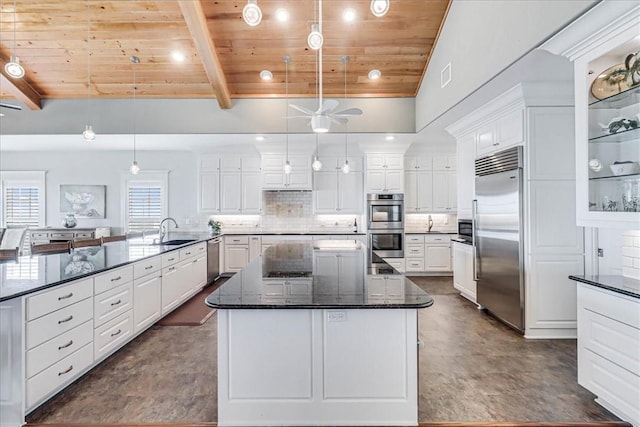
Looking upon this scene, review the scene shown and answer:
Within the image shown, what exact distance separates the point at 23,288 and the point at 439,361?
10.4 feet

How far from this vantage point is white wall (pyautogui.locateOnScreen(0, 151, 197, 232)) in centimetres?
689

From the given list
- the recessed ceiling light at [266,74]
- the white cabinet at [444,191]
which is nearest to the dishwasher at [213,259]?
the recessed ceiling light at [266,74]

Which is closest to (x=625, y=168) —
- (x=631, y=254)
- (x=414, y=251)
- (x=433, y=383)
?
(x=631, y=254)

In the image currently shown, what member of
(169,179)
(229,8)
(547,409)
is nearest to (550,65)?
(547,409)

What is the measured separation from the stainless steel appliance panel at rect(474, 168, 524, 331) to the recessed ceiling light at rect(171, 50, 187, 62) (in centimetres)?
443

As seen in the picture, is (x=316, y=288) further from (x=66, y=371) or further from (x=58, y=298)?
(x=66, y=371)

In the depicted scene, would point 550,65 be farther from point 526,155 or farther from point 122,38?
point 122,38

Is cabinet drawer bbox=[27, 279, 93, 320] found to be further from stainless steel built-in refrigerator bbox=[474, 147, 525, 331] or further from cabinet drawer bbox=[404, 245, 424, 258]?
cabinet drawer bbox=[404, 245, 424, 258]

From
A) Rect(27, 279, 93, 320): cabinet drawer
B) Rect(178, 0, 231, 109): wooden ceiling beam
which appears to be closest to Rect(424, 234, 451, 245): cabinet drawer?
Rect(178, 0, 231, 109): wooden ceiling beam

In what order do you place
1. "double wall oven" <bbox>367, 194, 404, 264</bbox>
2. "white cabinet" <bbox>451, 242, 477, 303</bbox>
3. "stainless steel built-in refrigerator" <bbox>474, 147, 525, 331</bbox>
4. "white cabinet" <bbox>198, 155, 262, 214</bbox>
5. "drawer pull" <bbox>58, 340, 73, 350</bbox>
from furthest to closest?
"white cabinet" <bbox>198, 155, 262, 214</bbox>
"double wall oven" <bbox>367, 194, 404, 264</bbox>
"white cabinet" <bbox>451, 242, 477, 303</bbox>
"stainless steel built-in refrigerator" <bbox>474, 147, 525, 331</bbox>
"drawer pull" <bbox>58, 340, 73, 350</bbox>

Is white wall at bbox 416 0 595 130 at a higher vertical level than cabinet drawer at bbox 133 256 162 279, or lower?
higher

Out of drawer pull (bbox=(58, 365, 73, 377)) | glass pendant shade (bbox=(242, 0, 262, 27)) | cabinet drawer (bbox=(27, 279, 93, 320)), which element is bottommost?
drawer pull (bbox=(58, 365, 73, 377))

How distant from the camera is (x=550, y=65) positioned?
2.79 meters

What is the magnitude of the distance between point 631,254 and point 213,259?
5.52m
